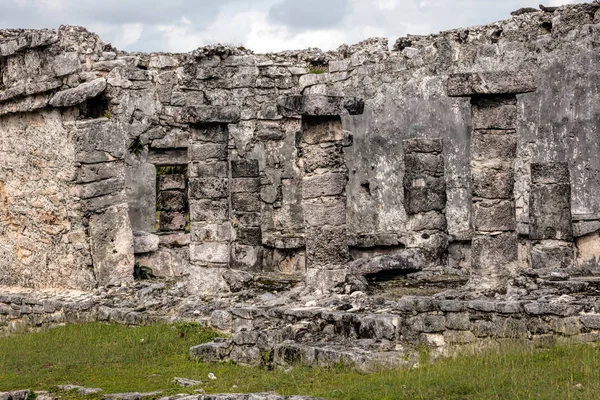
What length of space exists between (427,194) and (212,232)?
446 centimetres

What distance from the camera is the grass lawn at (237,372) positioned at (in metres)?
9.70

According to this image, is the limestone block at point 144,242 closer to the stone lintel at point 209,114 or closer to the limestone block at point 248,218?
the limestone block at point 248,218

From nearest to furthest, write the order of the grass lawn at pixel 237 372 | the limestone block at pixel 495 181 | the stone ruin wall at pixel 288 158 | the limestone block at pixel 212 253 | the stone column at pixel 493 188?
the grass lawn at pixel 237 372, the stone column at pixel 493 188, the limestone block at pixel 495 181, the stone ruin wall at pixel 288 158, the limestone block at pixel 212 253

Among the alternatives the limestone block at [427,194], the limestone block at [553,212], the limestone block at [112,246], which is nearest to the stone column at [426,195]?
the limestone block at [427,194]

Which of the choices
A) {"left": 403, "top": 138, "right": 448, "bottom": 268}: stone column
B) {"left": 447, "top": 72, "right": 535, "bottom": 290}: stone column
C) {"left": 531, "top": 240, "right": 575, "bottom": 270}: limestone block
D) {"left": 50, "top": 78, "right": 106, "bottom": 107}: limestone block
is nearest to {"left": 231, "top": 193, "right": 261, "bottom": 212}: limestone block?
{"left": 403, "top": 138, "right": 448, "bottom": 268}: stone column

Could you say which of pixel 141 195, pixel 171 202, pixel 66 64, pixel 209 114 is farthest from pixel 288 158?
pixel 66 64

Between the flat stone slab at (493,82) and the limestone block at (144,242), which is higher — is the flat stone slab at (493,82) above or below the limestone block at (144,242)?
above

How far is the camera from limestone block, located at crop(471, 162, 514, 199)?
14367 mm

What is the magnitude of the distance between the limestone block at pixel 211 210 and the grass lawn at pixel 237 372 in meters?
2.59

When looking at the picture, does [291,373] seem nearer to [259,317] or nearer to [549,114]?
[259,317]

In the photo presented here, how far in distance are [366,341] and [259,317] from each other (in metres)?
2.16

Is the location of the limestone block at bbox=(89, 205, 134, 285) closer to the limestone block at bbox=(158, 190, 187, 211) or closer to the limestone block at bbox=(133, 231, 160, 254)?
the limestone block at bbox=(133, 231, 160, 254)

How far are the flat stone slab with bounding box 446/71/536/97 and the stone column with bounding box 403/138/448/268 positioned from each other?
213 inches

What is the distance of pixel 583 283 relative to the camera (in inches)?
527
